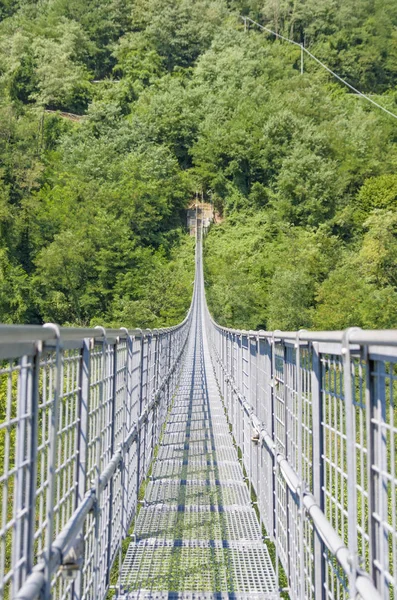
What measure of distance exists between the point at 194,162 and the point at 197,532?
41732 mm

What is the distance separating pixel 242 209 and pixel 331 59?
2268 centimetres

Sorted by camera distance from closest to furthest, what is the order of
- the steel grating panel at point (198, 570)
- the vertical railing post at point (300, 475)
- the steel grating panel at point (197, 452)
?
the vertical railing post at point (300, 475)
the steel grating panel at point (198, 570)
the steel grating panel at point (197, 452)

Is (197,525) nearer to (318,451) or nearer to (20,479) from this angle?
(318,451)

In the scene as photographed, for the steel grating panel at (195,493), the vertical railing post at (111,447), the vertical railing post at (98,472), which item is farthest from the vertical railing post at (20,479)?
the steel grating panel at (195,493)

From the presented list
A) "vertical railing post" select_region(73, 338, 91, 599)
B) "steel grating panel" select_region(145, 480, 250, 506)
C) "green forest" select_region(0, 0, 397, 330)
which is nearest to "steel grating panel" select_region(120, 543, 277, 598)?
"steel grating panel" select_region(145, 480, 250, 506)

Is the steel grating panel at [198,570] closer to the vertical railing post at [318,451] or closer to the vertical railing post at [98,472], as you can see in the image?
the vertical railing post at [98,472]

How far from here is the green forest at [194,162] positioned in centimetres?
3111

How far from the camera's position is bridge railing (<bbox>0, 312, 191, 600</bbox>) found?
3.87 ft

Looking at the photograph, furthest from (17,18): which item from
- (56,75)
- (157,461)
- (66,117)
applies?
(157,461)

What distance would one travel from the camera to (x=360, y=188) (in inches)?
1503

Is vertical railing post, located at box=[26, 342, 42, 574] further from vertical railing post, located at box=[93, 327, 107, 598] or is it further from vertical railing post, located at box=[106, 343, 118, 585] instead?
vertical railing post, located at box=[106, 343, 118, 585]

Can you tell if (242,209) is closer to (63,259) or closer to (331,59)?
(63,259)

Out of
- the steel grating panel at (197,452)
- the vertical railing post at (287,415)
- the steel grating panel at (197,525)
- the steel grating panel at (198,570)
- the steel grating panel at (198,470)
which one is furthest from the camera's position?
the steel grating panel at (197,452)

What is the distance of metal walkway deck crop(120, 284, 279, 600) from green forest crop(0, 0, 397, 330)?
2312cm
